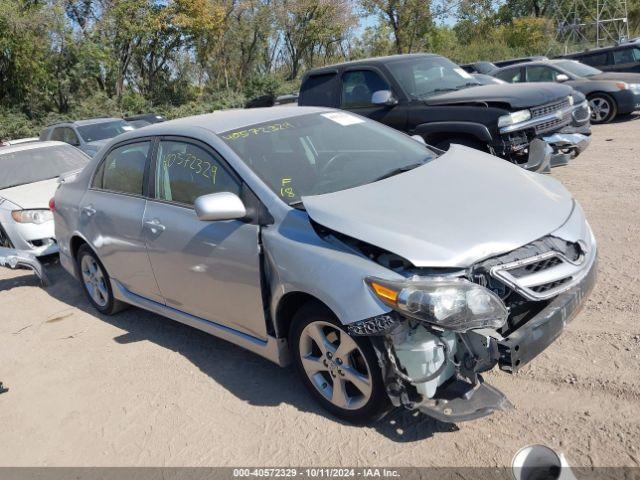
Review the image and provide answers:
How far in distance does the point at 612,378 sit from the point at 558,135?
479cm

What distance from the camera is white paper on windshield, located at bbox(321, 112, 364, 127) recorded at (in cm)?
452

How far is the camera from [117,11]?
26.2 meters

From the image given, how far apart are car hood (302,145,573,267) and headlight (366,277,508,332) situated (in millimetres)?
108

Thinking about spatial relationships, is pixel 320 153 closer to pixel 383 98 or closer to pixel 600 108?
pixel 383 98

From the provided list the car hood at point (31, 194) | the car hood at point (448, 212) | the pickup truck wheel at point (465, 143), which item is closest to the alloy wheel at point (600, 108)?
the pickup truck wheel at point (465, 143)

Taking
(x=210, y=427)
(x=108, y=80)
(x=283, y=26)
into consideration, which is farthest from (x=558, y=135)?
(x=283, y=26)

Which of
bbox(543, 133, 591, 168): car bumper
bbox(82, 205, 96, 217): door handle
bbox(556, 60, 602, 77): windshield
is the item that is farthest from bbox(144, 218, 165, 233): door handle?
bbox(556, 60, 602, 77): windshield

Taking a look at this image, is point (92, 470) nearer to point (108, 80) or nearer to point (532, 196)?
point (532, 196)

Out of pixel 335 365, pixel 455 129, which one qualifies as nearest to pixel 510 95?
pixel 455 129

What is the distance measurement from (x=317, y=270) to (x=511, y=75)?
1323 cm

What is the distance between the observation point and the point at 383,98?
7777 millimetres

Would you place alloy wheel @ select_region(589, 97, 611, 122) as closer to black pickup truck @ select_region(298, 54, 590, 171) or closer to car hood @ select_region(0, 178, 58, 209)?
black pickup truck @ select_region(298, 54, 590, 171)

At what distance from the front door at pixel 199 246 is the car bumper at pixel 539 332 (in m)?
1.42

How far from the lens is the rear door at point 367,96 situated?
7938 mm
